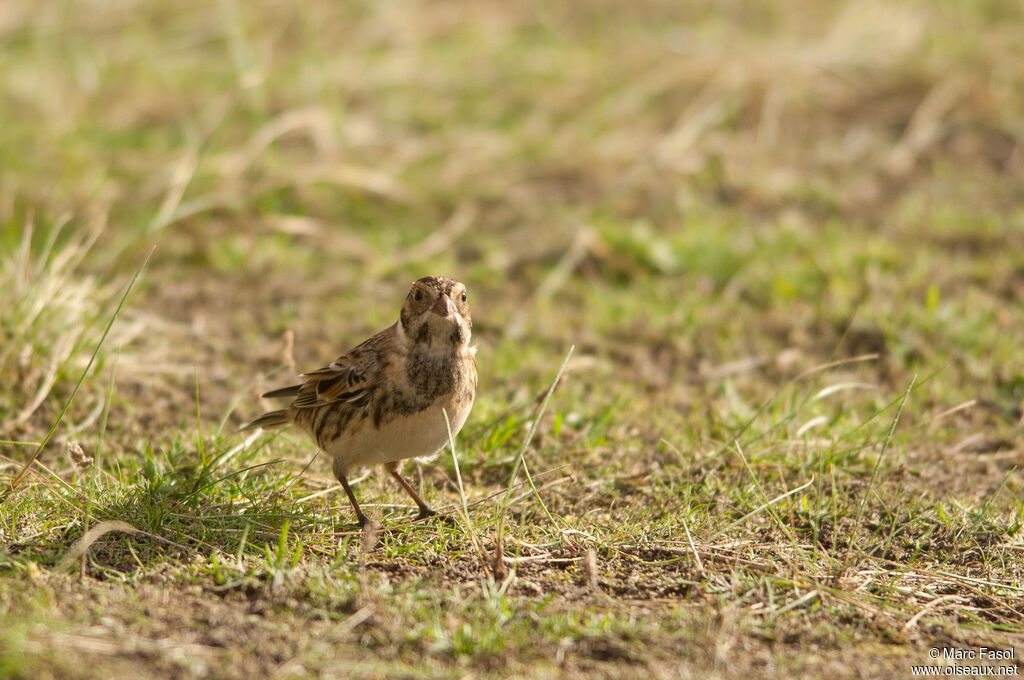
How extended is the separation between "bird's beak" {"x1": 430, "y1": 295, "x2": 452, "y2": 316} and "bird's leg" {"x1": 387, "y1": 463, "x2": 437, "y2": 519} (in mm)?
743

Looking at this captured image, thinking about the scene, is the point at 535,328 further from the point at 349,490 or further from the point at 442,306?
the point at 349,490

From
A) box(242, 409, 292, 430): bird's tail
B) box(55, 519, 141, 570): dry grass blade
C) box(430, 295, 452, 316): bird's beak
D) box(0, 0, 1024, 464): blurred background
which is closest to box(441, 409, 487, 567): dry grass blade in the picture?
box(430, 295, 452, 316): bird's beak

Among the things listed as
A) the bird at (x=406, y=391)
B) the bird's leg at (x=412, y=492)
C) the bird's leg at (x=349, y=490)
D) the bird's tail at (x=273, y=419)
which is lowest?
the bird's leg at (x=412, y=492)

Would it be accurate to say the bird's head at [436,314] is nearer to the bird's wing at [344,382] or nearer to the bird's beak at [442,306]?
the bird's beak at [442,306]

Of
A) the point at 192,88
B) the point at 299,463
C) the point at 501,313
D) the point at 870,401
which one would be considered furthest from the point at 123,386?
the point at 192,88

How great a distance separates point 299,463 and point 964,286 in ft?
14.1

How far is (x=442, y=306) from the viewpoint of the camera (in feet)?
14.2

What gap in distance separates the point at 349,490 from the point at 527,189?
4381 millimetres

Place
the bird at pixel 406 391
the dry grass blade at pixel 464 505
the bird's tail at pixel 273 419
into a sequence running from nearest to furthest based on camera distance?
the dry grass blade at pixel 464 505
the bird at pixel 406 391
the bird's tail at pixel 273 419

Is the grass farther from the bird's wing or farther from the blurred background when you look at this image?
the bird's wing

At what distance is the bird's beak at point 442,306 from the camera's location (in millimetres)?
4305

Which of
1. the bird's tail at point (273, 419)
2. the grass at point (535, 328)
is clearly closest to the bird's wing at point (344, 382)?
the bird's tail at point (273, 419)

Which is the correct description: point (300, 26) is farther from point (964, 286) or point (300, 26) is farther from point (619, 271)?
point (964, 286)

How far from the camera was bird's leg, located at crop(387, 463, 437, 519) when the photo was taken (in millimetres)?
4430
